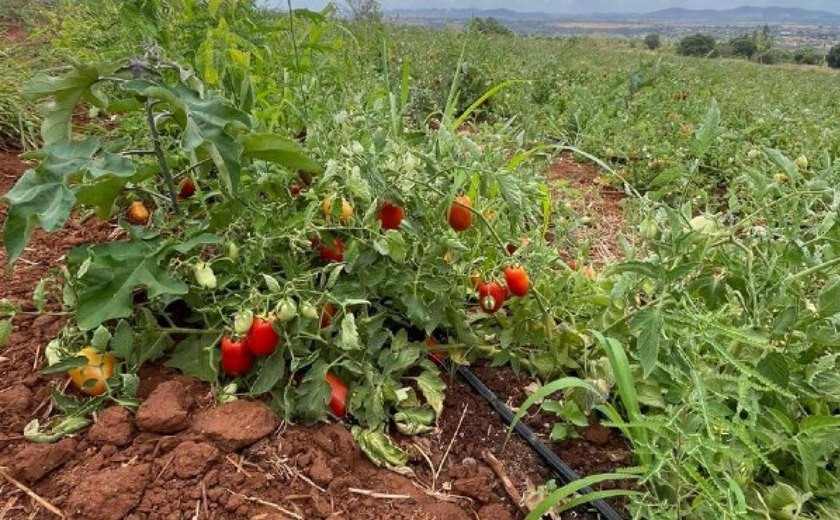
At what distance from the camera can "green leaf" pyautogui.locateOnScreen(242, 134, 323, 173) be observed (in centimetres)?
146

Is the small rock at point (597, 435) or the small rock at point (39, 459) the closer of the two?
the small rock at point (39, 459)

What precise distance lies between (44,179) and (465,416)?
3.71ft

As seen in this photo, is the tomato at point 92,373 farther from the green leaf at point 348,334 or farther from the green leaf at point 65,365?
the green leaf at point 348,334

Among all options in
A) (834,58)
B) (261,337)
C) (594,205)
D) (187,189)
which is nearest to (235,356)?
(261,337)

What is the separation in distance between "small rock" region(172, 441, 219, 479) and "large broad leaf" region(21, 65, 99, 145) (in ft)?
2.33

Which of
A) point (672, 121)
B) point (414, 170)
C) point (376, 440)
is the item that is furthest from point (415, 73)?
point (376, 440)

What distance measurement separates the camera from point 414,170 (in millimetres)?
1695

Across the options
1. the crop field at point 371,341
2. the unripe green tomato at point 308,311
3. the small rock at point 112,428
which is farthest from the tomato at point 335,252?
the small rock at point 112,428

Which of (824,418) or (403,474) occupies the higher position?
(824,418)

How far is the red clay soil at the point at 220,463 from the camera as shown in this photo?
1.29 metres

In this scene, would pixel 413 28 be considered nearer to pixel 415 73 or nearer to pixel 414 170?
pixel 415 73

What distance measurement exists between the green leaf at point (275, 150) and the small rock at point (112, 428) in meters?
0.65

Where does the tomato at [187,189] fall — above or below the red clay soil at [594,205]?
above

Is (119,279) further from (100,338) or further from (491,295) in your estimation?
(491,295)
